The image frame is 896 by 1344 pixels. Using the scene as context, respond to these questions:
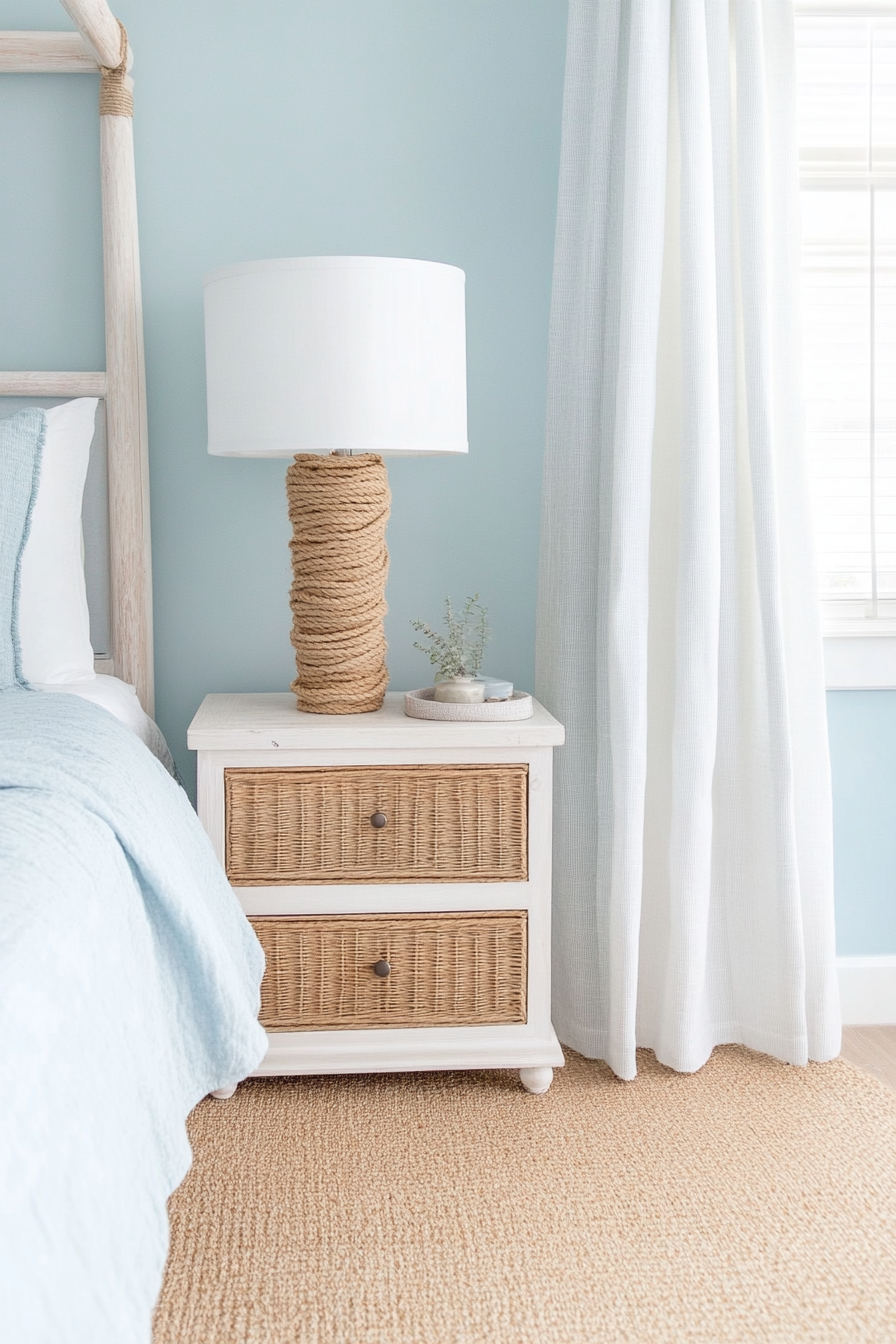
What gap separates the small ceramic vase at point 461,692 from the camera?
5.99ft

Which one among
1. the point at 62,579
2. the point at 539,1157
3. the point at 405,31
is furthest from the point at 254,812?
the point at 405,31

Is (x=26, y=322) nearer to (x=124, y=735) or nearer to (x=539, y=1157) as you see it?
(x=124, y=735)

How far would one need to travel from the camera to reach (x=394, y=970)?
5.85 ft

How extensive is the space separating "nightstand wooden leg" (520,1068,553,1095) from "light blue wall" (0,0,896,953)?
0.79 metres

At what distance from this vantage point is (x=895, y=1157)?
1646 mm

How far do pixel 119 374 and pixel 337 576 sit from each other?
1.87 ft

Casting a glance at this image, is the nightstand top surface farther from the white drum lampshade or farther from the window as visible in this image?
the window

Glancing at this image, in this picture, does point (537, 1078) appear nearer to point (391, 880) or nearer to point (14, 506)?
point (391, 880)

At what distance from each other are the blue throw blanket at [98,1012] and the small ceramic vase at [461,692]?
0.49 meters

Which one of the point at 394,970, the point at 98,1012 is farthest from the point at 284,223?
the point at 98,1012

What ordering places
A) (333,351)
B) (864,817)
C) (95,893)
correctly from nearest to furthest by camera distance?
(95,893) < (333,351) < (864,817)

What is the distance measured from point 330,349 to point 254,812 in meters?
0.72

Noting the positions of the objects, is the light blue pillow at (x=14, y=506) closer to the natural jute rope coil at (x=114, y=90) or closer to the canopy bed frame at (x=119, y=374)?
the canopy bed frame at (x=119, y=374)

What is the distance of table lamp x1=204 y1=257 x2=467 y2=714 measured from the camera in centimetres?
168
